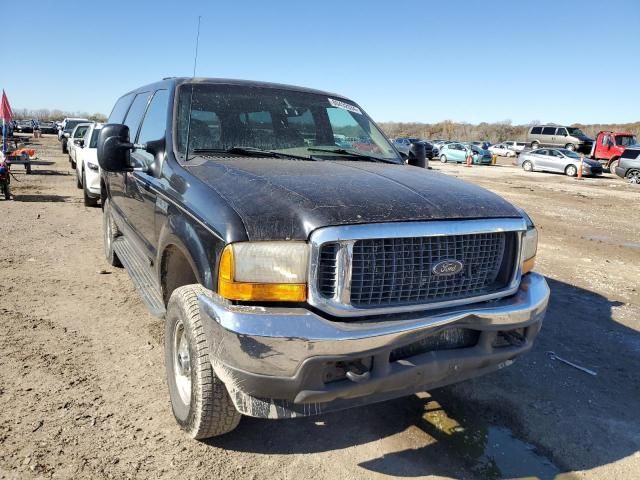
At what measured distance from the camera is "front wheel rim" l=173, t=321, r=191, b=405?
2.79 m

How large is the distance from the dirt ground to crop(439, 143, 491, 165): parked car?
31.3m

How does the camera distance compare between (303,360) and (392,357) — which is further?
(392,357)

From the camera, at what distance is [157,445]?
2736mm

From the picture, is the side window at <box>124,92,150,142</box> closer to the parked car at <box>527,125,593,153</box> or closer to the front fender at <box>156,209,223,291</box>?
the front fender at <box>156,209,223,291</box>

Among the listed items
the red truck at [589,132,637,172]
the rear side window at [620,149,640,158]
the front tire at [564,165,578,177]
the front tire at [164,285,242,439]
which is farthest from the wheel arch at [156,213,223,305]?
the red truck at [589,132,637,172]

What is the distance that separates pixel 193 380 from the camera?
2537 millimetres

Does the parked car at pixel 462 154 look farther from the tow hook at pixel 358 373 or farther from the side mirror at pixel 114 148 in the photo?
the tow hook at pixel 358 373

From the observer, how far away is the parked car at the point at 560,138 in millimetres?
35688

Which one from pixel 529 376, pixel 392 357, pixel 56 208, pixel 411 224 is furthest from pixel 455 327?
pixel 56 208

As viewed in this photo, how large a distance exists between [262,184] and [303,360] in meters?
0.93

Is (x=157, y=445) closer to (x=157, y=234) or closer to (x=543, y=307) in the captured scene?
(x=157, y=234)

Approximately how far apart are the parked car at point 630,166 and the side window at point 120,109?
23.7 metres

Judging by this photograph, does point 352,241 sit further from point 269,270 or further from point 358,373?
point 358,373

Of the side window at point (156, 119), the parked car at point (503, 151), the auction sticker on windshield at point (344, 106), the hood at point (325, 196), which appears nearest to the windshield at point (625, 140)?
the parked car at point (503, 151)
